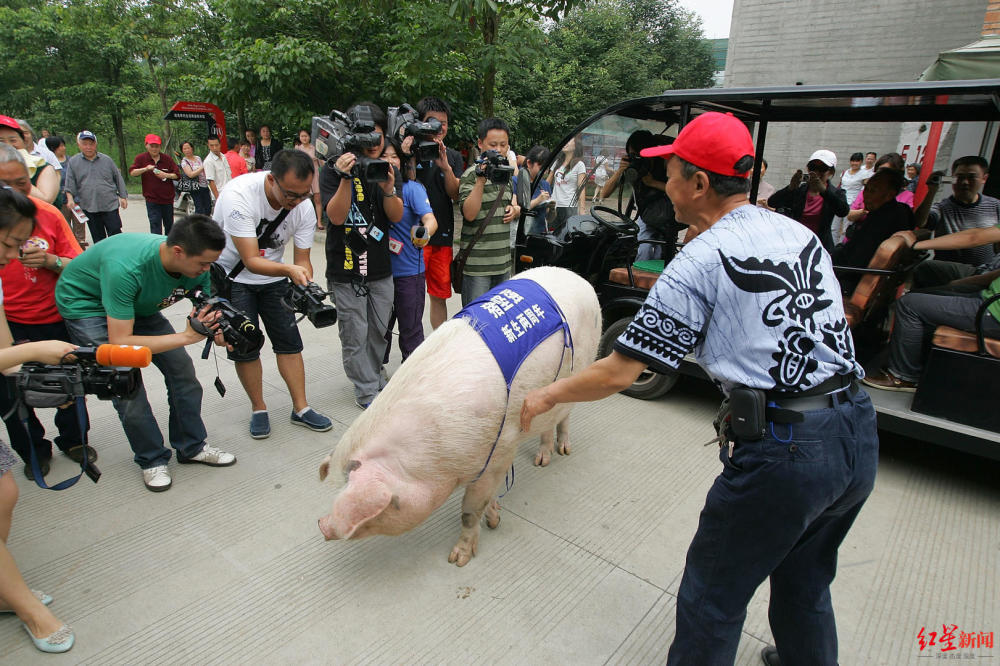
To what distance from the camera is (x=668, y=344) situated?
1659 mm

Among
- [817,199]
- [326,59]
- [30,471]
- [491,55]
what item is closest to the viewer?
[30,471]

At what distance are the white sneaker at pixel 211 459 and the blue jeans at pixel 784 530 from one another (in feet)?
9.31

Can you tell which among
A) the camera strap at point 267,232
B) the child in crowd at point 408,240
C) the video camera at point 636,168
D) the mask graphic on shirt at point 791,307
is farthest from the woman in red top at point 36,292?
the video camera at point 636,168

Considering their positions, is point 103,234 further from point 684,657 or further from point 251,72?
point 684,657

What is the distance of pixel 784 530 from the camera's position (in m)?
1.66

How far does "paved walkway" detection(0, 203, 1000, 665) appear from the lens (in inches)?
90.7

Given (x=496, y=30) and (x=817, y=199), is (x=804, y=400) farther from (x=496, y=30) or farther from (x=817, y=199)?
(x=496, y=30)

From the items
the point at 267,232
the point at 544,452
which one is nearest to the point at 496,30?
the point at 267,232

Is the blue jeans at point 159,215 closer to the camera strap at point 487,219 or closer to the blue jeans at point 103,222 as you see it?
the blue jeans at point 103,222

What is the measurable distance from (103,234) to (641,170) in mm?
7856

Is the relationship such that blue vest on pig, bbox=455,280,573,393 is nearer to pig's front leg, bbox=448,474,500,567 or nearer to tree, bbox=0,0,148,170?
pig's front leg, bbox=448,474,500,567

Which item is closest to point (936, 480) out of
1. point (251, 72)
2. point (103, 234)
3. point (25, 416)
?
point (25, 416)

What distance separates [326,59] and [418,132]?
8.43 m

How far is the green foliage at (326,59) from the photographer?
7.23 meters
